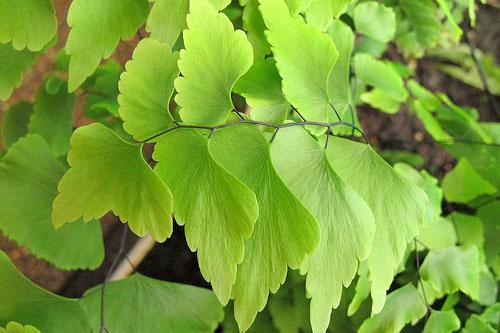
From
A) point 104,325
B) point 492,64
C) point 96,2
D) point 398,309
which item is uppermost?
point 96,2

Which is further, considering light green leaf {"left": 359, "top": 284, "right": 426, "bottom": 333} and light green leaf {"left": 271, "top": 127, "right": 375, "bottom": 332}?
light green leaf {"left": 359, "top": 284, "right": 426, "bottom": 333}

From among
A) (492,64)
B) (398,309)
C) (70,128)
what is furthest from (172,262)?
(492,64)

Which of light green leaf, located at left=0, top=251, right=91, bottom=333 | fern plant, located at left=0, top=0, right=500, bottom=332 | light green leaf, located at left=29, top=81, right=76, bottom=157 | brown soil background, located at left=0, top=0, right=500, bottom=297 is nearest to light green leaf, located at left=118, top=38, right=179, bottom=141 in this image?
fern plant, located at left=0, top=0, right=500, bottom=332

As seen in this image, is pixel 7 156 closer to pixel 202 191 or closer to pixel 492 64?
pixel 202 191

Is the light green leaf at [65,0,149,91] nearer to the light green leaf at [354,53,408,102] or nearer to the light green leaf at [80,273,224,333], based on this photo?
the light green leaf at [80,273,224,333]

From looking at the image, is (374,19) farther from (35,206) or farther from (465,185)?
(35,206)

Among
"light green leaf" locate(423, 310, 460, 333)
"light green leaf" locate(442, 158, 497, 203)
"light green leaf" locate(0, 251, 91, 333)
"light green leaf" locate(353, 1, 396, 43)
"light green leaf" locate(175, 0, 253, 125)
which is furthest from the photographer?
"light green leaf" locate(442, 158, 497, 203)

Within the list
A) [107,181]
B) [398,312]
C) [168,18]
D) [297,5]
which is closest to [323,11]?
[297,5]
